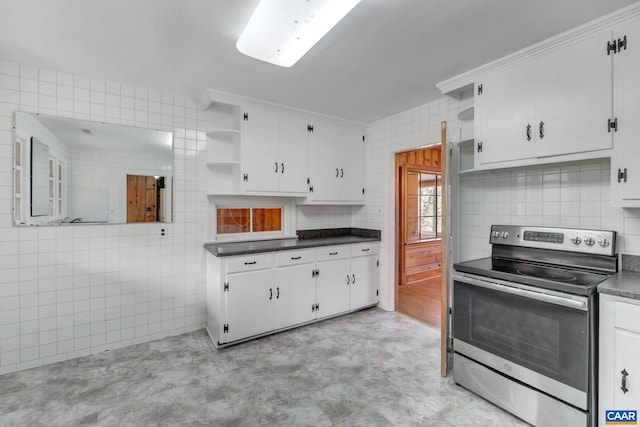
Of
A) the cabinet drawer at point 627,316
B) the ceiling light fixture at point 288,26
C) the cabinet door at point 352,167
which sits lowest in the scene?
the cabinet drawer at point 627,316

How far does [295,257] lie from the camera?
3.05 m

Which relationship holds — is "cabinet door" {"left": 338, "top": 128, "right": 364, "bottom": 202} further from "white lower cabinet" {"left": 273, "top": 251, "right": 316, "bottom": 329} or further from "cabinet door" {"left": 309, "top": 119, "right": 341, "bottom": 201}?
"white lower cabinet" {"left": 273, "top": 251, "right": 316, "bottom": 329}

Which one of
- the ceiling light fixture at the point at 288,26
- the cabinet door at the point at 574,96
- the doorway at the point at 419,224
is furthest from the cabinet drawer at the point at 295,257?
the cabinet door at the point at 574,96

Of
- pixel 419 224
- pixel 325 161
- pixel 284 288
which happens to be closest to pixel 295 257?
pixel 284 288

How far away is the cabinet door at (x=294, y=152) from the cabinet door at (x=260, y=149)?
75mm

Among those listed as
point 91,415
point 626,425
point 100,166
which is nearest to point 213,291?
point 91,415

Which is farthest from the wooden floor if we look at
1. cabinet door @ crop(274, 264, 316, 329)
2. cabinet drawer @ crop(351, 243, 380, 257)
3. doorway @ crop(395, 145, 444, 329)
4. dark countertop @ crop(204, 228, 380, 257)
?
cabinet door @ crop(274, 264, 316, 329)

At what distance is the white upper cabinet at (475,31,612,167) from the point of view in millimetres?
1765

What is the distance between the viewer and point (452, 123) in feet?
9.32

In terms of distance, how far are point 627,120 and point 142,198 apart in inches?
140

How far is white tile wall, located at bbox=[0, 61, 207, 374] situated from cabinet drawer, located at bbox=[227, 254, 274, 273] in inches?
23.5

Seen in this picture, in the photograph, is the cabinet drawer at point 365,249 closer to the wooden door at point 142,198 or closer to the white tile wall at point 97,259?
the white tile wall at point 97,259

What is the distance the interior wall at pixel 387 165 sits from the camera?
10.3 ft

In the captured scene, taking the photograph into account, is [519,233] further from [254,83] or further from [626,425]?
[254,83]
